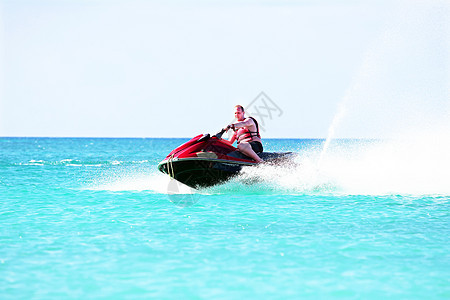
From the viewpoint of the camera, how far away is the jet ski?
32.6 feet

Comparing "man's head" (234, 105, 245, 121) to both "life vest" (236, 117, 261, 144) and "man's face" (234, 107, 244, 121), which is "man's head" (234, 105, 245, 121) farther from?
"life vest" (236, 117, 261, 144)

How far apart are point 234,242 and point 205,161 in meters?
3.96

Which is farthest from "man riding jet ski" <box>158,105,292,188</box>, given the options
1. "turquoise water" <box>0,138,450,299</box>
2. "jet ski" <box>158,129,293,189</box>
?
"turquoise water" <box>0,138,450,299</box>

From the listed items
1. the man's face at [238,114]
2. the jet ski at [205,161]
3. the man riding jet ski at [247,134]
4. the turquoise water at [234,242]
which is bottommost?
the turquoise water at [234,242]

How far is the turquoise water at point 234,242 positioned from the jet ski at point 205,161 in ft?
1.41

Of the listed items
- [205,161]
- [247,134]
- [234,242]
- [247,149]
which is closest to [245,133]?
[247,134]

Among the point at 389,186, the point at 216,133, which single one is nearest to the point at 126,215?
the point at 216,133

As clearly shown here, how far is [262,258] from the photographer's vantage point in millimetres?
5414

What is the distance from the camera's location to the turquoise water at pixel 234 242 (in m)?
4.58

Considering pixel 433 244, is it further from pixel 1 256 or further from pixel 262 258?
pixel 1 256

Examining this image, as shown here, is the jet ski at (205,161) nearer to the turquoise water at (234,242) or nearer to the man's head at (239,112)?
the turquoise water at (234,242)

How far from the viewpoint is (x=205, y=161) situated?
9.95 m

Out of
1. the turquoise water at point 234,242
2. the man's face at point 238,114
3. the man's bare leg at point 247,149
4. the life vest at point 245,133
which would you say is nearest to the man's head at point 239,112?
the man's face at point 238,114

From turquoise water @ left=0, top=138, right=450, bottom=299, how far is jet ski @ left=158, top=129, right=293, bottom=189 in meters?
0.43
